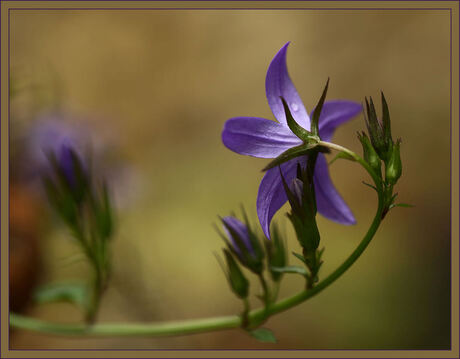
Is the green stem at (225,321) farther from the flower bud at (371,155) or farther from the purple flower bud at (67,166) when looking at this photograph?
the purple flower bud at (67,166)

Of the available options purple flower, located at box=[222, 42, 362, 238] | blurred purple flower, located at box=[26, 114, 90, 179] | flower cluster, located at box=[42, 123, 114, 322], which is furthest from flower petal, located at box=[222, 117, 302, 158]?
blurred purple flower, located at box=[26, 114, 90, 179]

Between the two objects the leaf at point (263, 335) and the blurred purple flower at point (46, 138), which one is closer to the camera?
the leaf at point (263, 335)

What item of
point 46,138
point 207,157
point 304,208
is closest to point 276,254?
point 304,208

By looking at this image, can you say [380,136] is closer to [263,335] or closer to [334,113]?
[334,113]

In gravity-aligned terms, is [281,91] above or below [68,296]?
above

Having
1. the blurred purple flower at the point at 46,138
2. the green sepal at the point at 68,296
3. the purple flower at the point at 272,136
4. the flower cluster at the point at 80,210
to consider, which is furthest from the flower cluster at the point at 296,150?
the blurred purple flower at the point at 46,138

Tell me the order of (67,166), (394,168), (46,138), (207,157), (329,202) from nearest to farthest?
(394,168), (329,202), (67,166), (46,138), (207,157)

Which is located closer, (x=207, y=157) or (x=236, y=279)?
(x=236, y=279)

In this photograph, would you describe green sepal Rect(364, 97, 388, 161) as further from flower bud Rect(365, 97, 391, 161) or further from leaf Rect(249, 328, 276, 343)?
leaf Rect(249, 328, 276, 343)

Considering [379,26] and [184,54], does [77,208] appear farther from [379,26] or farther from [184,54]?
[379,26]
